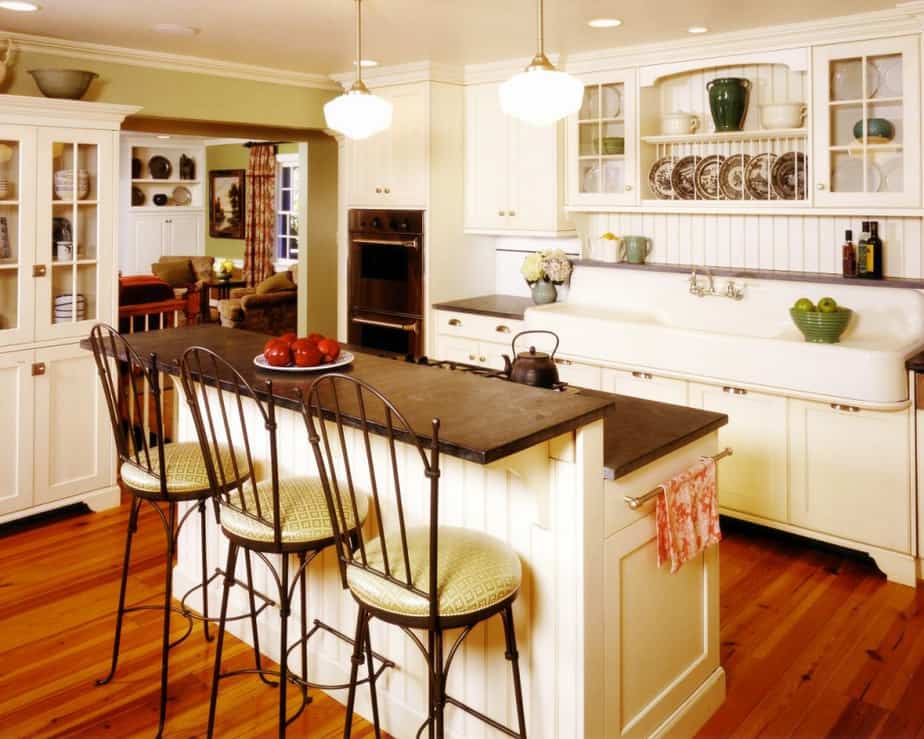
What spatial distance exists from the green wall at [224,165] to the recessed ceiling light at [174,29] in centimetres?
766

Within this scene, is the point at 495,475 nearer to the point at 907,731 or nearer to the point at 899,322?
the point at 907,731

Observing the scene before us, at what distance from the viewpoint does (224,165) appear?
11836 mm

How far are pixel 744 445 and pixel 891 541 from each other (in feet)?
2.30

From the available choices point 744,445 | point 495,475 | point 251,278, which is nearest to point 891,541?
point 744,445

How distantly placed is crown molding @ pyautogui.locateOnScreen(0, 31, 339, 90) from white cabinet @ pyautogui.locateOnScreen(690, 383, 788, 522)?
9.83 ft

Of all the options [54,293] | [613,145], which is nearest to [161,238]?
[54,293]

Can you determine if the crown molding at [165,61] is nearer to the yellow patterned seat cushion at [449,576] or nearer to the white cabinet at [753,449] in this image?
the white cabinet at [753,449]

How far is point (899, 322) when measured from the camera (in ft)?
12.4

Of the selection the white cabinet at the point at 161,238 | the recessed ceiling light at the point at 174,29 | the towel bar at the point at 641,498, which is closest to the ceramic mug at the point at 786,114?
the towel bar at the point at 641,498

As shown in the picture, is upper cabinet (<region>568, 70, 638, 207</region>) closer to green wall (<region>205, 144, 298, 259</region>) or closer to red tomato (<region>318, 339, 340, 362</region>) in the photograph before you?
red tomato (<region>318, 339, 340, 362</region>)

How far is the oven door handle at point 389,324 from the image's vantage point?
5.12m

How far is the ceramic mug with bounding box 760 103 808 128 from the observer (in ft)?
12.8

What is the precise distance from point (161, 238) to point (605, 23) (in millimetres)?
9397

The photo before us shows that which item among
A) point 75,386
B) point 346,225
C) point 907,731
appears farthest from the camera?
point 346,225
